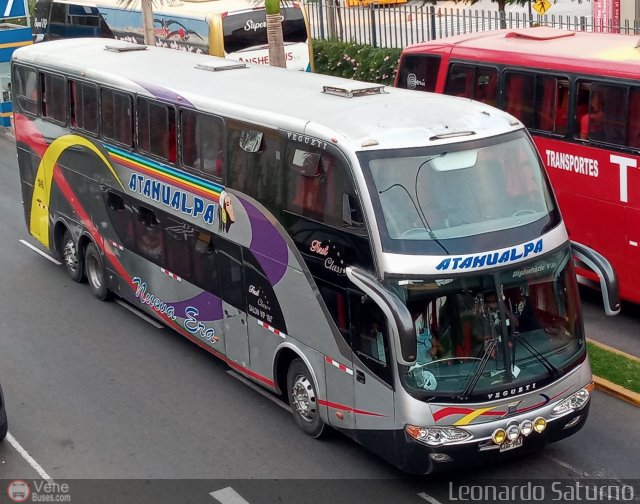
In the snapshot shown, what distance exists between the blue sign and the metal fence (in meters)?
7.97

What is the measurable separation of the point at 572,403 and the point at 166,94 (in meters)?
6.57

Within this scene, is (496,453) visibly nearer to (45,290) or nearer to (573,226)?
(573,226)

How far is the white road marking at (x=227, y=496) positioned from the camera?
35.1 feet

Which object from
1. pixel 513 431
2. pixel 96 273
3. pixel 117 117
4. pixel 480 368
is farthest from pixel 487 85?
pixel 513 431

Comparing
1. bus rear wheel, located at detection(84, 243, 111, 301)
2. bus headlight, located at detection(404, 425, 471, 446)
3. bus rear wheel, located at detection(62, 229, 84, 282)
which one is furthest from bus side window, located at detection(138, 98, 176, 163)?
bus headlight, located at detection(404, 425, 471, 446)

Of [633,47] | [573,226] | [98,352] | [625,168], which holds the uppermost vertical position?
[633,47]

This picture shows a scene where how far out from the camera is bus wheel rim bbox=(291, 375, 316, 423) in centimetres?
1165

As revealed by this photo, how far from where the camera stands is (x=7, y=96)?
31000 millimetres

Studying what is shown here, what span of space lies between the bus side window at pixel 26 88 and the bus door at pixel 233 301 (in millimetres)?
6465

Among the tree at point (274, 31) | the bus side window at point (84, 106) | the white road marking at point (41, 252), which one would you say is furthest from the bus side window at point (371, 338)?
the white road marking at point (41, 252)

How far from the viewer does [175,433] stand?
12.3 meters

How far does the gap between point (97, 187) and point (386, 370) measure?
24.2 feet

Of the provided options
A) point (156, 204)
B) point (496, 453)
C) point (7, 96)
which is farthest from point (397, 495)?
point (7, 96)

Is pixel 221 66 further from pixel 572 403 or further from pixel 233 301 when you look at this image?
pixel 572 403
